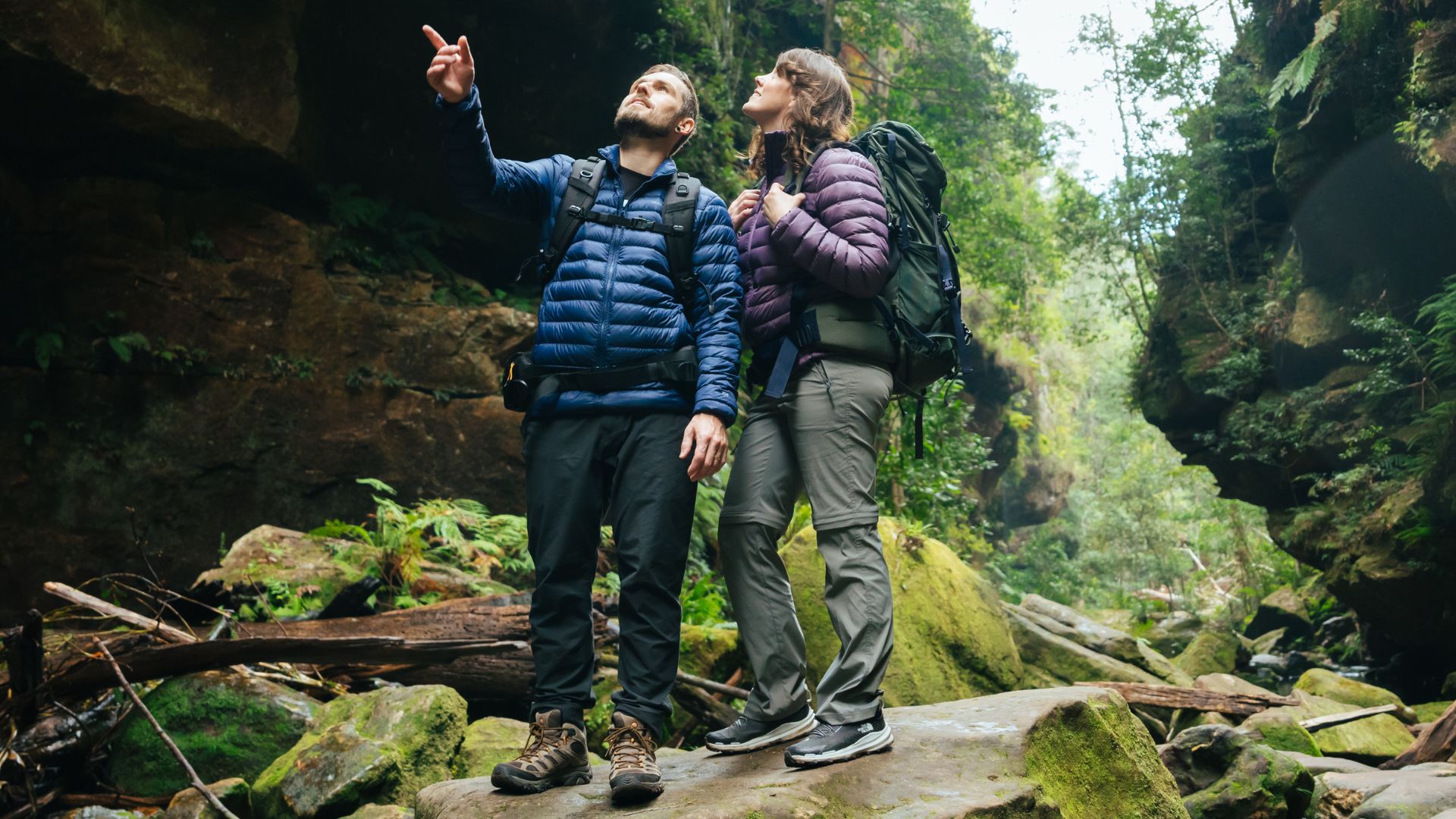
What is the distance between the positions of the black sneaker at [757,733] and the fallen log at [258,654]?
2874mm

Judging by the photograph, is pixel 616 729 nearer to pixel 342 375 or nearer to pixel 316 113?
pixel 342 375

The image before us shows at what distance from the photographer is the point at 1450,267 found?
Result: 1444 centimetres

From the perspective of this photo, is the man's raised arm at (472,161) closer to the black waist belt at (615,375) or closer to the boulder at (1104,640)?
the black waist belt at (615,375)

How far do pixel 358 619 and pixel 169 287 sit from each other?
6.07 metres

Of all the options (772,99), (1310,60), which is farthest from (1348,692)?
(772,99)

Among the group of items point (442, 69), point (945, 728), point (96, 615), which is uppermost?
point (442, 69)

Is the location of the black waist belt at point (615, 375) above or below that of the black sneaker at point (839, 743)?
above

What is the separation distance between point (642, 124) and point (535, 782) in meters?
2.33

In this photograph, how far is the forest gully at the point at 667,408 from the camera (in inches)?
128

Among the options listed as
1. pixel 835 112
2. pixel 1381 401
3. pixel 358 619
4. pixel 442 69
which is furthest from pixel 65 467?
pixel 1381 401

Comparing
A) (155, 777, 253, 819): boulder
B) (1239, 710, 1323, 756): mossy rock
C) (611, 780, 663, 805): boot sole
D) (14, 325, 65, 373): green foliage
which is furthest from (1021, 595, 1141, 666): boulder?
(14, 325, 65, 373): green foliage

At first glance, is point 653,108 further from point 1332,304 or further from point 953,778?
point 1332,304

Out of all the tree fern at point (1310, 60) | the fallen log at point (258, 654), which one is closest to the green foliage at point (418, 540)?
the fallen log at point (258, 654)

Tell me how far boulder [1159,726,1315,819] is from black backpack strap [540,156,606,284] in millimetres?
4129
